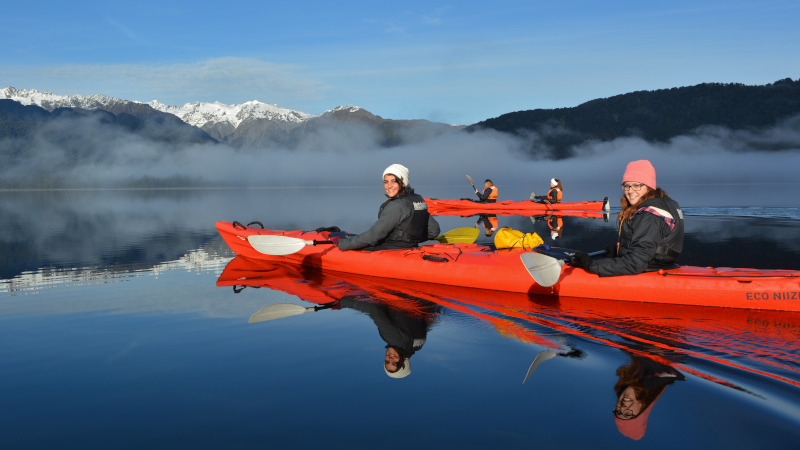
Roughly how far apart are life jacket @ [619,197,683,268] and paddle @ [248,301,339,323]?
4382 mm

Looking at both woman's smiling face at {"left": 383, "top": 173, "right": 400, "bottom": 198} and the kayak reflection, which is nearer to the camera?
the kayak reflection

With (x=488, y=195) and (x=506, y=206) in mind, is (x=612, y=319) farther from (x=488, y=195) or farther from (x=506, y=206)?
(x=488, y=195)

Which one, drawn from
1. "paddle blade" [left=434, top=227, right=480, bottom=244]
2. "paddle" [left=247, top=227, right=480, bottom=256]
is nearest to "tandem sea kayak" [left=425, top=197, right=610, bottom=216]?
"paddle blade" [left=434, top=227, right=480, bottom=244]

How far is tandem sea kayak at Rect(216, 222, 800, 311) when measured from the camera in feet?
23.7

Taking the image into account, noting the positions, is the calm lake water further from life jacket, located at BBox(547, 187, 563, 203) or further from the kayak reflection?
life jacket, located at BBox(547, 187, 563, 203)

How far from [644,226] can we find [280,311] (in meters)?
5.15

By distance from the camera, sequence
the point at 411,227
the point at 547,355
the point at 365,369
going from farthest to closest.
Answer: the point at 411,227
the point at 547,355
the point at 365,369

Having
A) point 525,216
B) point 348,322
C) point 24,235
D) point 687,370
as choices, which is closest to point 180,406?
point 348,322

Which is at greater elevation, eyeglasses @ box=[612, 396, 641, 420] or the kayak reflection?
the kayak reflection

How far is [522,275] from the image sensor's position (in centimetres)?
855

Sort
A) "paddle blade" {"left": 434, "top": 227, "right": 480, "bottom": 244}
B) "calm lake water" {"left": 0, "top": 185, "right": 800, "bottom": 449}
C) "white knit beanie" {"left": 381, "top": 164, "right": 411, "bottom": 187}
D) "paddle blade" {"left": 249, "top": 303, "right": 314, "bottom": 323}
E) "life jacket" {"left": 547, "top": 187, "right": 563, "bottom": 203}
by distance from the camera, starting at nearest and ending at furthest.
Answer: "calm lake water" {"left": 0, "top": 185, "right": 800, "bottom": 449}, "paddle blade" {"left": 249, "top": 303, "right": 314, "bottom": 323}, "white knit beanie" {"left": 381, "top": 164, "right": 411, "bottom": 187}, "paddle blade" {"left": 434, "top": 227, "right": 480, "bottom": 244}, "life jacket" {"left": 547, "top": 187, "right": 563, "bottom": 203}

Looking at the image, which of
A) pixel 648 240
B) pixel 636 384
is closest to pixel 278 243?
pixel 648 240

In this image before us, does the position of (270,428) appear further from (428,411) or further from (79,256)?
(79,256)

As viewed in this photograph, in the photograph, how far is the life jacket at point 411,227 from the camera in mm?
9617
